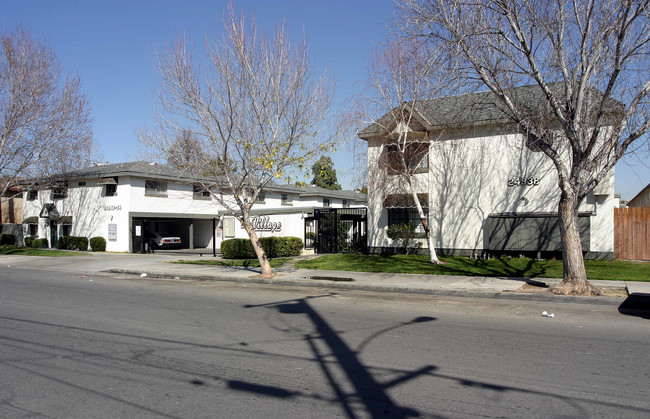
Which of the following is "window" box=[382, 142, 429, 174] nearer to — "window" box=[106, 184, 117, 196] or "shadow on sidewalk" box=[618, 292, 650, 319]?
"shadow on sidewalk" box=[618, 292, 650, 319]

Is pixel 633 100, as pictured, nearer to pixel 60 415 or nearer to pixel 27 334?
pixel 60 415

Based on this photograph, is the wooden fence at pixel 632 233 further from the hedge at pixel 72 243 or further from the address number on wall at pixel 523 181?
the hedge at pixel 72 243

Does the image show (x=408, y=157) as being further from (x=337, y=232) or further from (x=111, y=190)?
(x=111, y=190)

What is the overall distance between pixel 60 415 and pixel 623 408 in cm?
550

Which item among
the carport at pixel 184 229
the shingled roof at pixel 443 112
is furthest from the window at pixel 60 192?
the shingled roof at pixel 443 112

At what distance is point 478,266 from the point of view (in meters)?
18.2

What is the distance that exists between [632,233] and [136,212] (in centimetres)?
2658

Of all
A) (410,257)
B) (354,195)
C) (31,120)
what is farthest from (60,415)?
(354,195)

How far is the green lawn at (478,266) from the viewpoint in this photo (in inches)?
609

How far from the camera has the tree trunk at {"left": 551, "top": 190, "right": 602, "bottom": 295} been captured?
12.1 metres

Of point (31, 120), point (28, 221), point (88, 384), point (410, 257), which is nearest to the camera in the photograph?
point (88, 384)

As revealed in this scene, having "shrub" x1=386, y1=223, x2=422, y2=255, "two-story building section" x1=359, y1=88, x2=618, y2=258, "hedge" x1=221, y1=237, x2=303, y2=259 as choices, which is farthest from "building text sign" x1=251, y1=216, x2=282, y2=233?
"shrub" x1=386, y1=223, x2=422, y2=255

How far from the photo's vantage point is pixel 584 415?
4.71 m

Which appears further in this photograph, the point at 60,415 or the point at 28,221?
the point at 28,221
